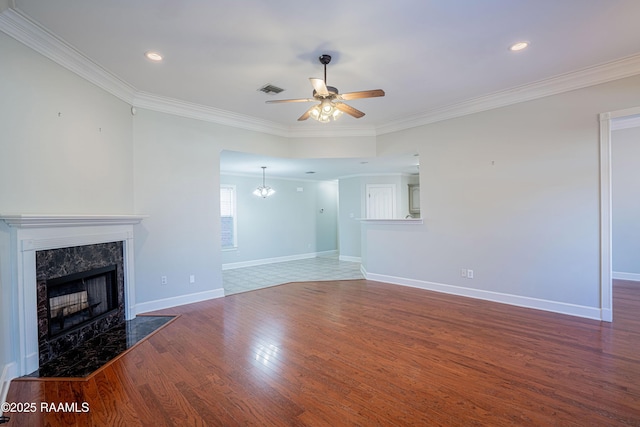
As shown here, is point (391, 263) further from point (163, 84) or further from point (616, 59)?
point (163, 84)

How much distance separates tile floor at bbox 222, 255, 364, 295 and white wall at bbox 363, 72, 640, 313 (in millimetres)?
1981

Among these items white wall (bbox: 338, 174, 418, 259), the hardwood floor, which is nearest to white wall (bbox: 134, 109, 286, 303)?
the hardwood floor

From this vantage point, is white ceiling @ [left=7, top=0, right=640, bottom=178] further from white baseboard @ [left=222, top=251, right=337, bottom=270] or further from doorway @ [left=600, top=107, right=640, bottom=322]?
white baseboard @ [left=222, top=251, right=337, bottom=270]

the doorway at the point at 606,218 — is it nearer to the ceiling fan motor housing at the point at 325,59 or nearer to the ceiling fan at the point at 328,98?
the ceiling fan at the point at 328,98

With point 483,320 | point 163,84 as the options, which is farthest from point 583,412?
point 163,84

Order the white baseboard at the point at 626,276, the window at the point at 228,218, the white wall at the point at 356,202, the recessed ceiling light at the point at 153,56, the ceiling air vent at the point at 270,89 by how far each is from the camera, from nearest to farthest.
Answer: the recessed ceiling light at the point at 153,56
the ceiling air vent at the point at 270,89
the white baseboard at the point at 626,276
the window at the point at 228,218
the white wall at the point at 356,202

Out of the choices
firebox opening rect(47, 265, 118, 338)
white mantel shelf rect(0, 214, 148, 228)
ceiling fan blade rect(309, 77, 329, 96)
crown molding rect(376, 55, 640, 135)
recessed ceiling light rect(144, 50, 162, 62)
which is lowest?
firebox opening rect(47, 265, 118, 338)

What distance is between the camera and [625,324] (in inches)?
138

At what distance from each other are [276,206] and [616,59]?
7206 mm

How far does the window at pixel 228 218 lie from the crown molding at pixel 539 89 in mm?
4688

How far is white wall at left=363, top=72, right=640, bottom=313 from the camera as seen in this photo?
3.72 m

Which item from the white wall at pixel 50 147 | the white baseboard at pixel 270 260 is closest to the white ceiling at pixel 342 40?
the white wall at pixel 50 147

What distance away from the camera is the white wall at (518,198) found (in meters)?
3.72

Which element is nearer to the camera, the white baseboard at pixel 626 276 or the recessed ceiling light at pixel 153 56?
the recessed ceiling light at pixel 153 56
